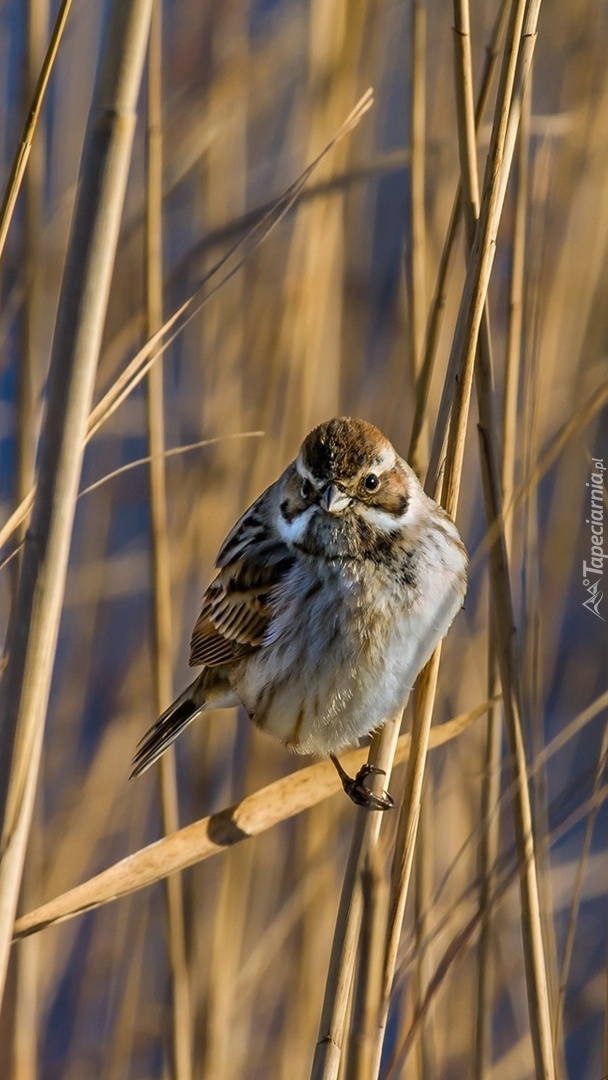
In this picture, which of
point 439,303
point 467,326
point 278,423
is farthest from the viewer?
point 278,423

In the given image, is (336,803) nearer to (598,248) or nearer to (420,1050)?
(420,1050)

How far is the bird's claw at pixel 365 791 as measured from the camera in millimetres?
1895

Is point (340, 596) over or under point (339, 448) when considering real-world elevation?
under

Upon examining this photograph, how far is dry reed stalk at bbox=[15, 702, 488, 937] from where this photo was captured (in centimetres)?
167

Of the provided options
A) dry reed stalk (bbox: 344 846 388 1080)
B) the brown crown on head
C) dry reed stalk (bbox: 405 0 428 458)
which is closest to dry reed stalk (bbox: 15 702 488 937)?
dry reed stalk (bbox: 344 846 388 1080)

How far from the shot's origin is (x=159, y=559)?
2416 millimetres

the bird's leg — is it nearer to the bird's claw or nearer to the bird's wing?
the bird's claw

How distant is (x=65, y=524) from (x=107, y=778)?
192 cm

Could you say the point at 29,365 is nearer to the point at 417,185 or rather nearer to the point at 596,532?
the point at 417,185

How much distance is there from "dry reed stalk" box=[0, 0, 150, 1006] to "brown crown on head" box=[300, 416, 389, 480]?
2.97 feet

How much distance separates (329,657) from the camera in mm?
2375

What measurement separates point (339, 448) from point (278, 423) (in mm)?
599

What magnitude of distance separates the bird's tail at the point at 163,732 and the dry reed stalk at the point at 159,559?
3cm

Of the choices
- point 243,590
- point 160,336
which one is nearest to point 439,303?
point 160,336
